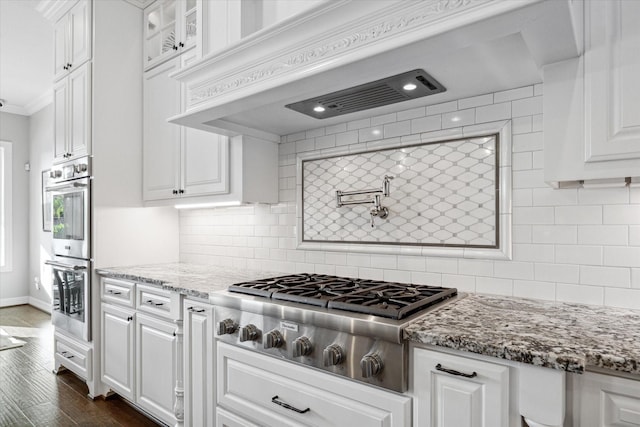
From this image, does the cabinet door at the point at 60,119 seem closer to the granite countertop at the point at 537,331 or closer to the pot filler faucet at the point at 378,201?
the pot filler faucet at the point at 378,201

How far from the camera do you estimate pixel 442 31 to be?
48.2 inches

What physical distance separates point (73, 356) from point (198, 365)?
1.73 m

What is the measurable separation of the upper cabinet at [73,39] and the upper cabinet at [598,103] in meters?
3.09

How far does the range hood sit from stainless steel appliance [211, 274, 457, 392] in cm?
89

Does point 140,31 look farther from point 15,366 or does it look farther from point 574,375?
point 574,375

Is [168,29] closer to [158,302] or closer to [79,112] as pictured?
[79,112]

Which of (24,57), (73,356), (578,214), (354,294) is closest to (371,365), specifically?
(354,294)

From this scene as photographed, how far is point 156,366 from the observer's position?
2320mm

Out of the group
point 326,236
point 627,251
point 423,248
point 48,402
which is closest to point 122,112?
point 326,236

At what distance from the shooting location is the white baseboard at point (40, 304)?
5.47 m

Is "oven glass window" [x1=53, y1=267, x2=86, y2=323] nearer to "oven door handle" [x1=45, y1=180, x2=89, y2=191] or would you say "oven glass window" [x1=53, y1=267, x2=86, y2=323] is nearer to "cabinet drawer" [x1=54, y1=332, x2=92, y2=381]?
"cabinet drawer" [x1=54, y1=332, x2=92, y2=381]

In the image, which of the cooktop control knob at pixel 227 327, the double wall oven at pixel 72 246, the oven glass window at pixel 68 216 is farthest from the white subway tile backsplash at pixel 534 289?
the oven glass window at pixel 68 216

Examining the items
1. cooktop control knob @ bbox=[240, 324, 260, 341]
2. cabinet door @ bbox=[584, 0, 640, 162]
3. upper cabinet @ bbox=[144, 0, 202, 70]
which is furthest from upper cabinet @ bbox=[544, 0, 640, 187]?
upper cabinet @ bbox=[144, 0, 202, 70]

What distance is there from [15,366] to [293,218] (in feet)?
9.92
